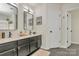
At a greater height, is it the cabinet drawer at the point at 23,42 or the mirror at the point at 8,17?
the mirror at the point at 8,17

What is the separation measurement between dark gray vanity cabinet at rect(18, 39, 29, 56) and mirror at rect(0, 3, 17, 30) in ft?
1.75

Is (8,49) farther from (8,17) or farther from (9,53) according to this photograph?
(8,17)

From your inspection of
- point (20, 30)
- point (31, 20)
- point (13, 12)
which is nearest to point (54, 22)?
point (31, 20)

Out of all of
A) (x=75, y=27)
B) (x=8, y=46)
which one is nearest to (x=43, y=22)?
(x=8, y=46)

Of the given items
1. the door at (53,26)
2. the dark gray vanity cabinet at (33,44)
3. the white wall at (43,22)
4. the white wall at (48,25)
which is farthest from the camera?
the door at (53,26)

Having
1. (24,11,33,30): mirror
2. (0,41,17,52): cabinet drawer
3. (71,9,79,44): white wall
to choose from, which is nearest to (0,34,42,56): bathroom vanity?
(0,41,17,52): cabinet drawer

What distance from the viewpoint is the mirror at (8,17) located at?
304 centimetres

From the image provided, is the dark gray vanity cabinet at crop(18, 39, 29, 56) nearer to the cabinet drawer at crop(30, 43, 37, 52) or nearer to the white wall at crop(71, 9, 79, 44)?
the cabinet drawer at crop(30, 43, 37, 52)

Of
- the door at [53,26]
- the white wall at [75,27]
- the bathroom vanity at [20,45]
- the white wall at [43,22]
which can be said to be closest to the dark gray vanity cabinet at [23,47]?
the bathroom vanity at [20,45]

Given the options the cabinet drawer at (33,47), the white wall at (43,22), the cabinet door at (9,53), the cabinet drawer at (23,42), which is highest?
the white wall at (43,22)

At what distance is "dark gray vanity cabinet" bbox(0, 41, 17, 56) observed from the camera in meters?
2.33

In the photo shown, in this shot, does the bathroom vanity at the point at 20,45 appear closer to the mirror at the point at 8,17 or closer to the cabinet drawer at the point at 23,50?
the cabinet drawer at the point at 23,50

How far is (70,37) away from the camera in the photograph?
6332 mm

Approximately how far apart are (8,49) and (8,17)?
3.45 feet
